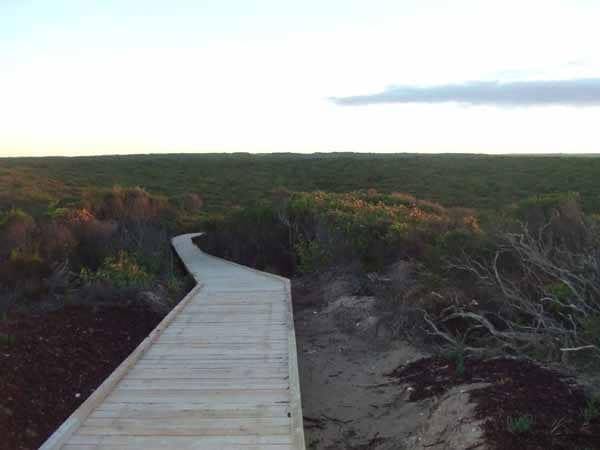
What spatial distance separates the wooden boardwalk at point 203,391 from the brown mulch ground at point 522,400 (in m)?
1.41

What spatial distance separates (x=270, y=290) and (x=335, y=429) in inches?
182

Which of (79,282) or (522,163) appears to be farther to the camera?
(522,163)

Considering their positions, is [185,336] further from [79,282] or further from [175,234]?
[175,234]

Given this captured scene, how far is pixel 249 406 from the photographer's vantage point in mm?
5320

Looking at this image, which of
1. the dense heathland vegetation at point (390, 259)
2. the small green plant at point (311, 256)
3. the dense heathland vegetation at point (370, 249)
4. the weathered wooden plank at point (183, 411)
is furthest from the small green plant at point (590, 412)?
the small green plant at point (311, 256)

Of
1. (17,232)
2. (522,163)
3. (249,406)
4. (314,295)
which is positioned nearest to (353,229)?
(314,295)

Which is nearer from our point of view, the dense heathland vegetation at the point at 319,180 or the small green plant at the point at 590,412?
the small green plant at the point at 590,412

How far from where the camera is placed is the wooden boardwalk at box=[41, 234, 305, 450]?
15.3 ft

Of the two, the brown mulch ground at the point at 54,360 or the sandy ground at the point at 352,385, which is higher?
the brown mulch ground at the point at 54,360

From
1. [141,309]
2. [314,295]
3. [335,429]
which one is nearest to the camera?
[335,429]

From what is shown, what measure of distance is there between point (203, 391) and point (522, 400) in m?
2.66

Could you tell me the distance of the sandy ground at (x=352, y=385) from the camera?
19.5ft

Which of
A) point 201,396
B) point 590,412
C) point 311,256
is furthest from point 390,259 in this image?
point 590,412

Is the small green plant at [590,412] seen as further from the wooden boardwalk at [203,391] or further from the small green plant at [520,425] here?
the wooden boardwalk at [203,391]
